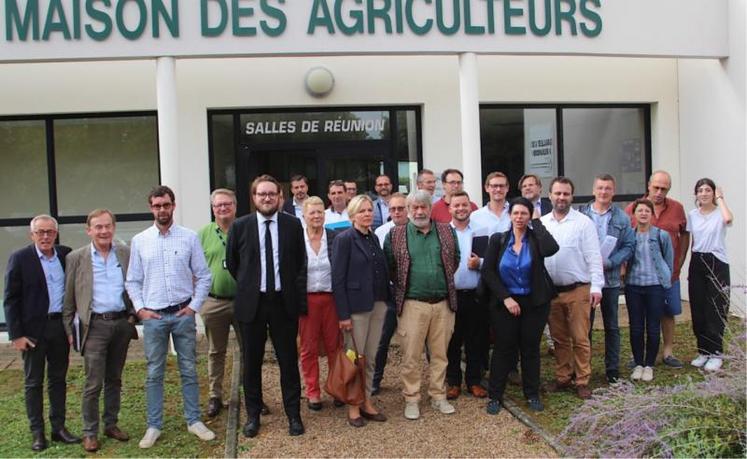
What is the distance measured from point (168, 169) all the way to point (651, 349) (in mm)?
5480

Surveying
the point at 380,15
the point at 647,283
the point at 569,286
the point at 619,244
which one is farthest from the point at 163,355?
the point at 380,15

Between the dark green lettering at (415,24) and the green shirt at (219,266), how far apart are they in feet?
12.8

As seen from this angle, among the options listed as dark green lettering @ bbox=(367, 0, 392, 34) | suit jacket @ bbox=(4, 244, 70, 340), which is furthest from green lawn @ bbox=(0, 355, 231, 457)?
dark green lettering @ bbox=(367, 0, 392, 34)

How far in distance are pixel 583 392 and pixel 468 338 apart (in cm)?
105

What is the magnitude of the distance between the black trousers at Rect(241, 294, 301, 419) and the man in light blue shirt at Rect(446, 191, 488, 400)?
144 cm

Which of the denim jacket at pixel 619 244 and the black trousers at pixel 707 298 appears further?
the black trousers at pixel 707 298

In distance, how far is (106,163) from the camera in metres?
9.22

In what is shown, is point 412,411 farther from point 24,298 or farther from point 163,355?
point 24,298

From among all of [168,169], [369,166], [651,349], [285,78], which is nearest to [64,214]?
[168,169]

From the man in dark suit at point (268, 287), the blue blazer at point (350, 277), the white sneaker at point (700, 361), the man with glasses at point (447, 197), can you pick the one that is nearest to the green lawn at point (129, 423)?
the man in dark suit at point (268, 287)

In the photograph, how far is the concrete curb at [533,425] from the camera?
4625mm

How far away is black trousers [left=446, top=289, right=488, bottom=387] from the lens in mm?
5730

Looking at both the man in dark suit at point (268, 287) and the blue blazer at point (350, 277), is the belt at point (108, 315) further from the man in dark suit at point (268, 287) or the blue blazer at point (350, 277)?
the blue blazer at point (350, 277)

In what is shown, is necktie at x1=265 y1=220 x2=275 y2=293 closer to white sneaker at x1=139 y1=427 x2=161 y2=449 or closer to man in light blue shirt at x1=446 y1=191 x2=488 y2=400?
white sneaker at x1=139 y1=427 x2=161 y2=449
